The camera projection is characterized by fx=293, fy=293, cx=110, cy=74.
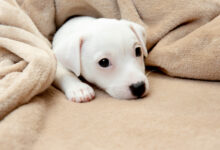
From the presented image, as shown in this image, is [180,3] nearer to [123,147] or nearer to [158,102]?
[158,102]

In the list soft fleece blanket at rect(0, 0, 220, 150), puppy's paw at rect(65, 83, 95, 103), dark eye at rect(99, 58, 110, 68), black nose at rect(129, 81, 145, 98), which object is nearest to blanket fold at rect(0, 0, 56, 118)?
soft fleece blanket at rect(0, 0, 220, 150)

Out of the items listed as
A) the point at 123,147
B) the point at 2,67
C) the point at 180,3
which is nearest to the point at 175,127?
the point at 123,147

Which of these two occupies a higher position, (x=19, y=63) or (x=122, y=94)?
(x=19, y=63)

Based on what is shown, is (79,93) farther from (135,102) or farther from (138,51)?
(138,51)

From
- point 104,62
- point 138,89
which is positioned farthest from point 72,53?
point 138,89

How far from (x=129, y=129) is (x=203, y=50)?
2.17 feet

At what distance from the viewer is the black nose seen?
1.31m

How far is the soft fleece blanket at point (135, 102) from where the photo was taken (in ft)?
3.13

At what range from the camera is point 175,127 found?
1.01 metres

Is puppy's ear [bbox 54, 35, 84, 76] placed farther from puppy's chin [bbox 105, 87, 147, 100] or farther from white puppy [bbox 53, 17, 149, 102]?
puppy's chin [bbox 105, 87, 147, 100]

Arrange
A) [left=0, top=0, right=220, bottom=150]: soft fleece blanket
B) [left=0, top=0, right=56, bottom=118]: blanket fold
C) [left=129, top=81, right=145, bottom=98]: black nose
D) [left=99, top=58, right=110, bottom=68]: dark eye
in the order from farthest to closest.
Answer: [left=99, top=58, right=110, bottom=68]: dark eye, [left=129, top=81, right=145, bottom=98]: black nose, [left=0, top=0, right=56, bottom=118]: blanket fold, [left=0, top=0, right=220, bottom=150]: soft fleece blanket

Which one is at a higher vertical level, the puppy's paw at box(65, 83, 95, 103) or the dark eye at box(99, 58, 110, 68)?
the dark eye at box(99, 58, 110, 68)

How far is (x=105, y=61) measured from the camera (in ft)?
4.66

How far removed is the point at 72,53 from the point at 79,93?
0.23 m
